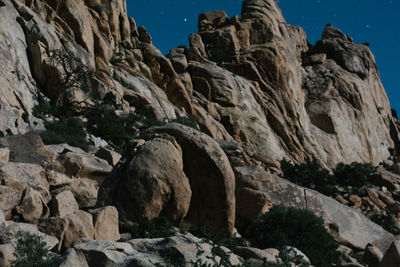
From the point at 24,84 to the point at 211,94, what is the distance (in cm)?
2026

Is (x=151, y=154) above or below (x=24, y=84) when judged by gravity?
below

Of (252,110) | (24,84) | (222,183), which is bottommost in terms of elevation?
(222,183)

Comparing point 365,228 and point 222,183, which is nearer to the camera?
point 222,183

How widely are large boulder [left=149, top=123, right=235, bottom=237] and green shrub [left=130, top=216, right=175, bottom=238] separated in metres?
1.60

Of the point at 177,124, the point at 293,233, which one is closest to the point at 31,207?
the point at 177,124

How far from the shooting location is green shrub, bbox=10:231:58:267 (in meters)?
7.04

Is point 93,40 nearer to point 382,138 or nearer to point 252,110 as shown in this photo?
point 252,110

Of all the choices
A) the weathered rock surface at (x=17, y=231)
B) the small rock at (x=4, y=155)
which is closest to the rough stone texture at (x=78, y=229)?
the weathered rock surface at (x=17, y=231)

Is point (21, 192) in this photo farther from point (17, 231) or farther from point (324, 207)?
point (324, 207)

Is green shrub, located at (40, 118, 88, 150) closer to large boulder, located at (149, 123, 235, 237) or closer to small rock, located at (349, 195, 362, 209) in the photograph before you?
large boulder, located at (149, 123, 235, 237)

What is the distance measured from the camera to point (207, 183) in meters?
12.8

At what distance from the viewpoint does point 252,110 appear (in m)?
44.4

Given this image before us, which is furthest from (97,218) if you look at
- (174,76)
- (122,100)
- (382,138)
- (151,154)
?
(382,138)

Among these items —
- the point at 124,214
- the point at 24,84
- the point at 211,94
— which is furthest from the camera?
the point at 211,94
